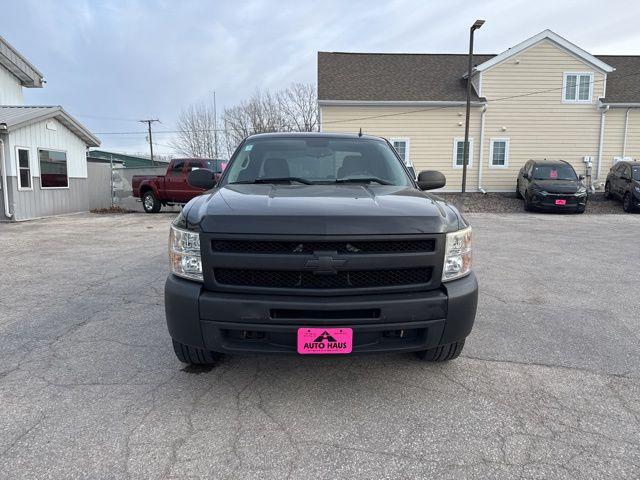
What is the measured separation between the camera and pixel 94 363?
351cm

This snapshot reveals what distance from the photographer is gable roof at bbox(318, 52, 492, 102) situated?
1978 centimetres

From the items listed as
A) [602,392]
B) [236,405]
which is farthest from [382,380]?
[602,392]

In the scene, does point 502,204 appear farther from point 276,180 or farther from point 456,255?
point 456,255

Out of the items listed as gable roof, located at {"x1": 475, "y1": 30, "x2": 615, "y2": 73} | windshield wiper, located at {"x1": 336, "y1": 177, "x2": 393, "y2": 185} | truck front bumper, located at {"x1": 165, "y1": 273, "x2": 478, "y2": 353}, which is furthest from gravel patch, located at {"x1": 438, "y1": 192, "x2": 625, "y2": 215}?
truck front bumper, located at {"x1": 165, "y1": 273, "x2": 478, "y2": 353}

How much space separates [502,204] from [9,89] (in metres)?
21.0

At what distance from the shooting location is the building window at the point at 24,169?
1383 cm

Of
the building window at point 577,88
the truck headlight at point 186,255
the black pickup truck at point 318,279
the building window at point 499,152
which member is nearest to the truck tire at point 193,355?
the black pickup truck at point 318,279

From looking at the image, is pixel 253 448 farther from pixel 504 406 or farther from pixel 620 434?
pixel 620 434

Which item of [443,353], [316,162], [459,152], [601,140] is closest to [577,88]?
[601,140]

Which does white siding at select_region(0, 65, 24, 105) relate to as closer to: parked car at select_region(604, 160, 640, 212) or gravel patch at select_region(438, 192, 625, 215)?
gravel patch at select_region(438, 192, 625, 215)

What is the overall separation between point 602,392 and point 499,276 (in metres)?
3.54

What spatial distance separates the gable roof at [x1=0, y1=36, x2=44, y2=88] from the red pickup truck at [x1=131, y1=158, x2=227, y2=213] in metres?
7.87

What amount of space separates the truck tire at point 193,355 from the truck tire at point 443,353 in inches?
60.0

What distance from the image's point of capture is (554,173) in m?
16.1
